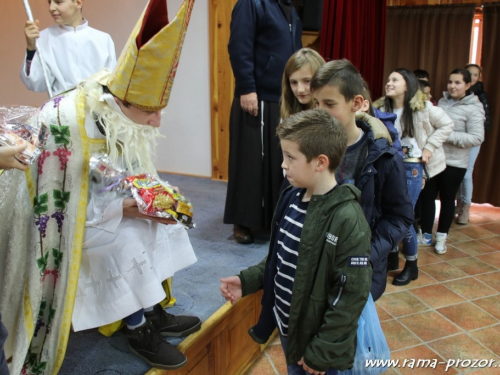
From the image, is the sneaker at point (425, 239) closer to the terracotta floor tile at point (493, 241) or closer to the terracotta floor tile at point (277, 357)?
the terracotta floor tile at point (493, 241)

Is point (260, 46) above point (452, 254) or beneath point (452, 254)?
above

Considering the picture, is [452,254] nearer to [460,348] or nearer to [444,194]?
[444,194]

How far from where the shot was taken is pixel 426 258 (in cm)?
329

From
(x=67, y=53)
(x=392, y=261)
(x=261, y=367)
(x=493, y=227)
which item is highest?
(x=67, y=53)

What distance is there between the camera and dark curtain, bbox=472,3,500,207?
13.0 ft

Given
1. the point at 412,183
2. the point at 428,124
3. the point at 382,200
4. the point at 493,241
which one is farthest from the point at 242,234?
the point at 493,241

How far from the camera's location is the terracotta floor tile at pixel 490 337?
7.34 feet

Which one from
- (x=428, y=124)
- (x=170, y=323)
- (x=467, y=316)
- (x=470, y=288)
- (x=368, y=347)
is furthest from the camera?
(x=428, y=124)

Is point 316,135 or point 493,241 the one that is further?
point 493,241

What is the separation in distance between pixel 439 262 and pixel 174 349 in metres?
2.32

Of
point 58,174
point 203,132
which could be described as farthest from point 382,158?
point 203,132

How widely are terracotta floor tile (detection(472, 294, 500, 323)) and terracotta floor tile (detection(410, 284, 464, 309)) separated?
0.10m

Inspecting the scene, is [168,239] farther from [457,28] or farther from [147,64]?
[457,28]

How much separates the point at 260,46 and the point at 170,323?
4.88 ft
